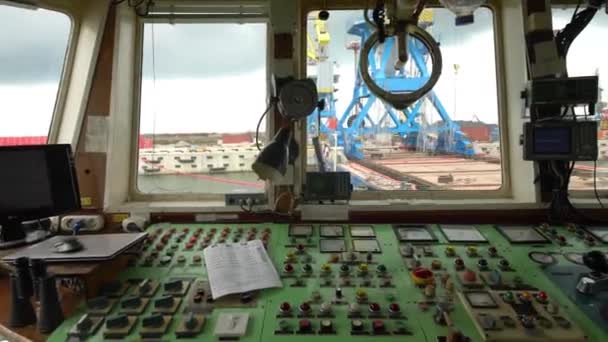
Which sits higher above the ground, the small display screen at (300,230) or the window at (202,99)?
the window at (202,99)

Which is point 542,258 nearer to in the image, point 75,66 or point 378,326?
point 378,326

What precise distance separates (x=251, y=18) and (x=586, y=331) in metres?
2.09

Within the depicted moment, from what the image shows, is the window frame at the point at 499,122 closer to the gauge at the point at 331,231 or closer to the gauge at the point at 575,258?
the gauge at the point at 331,231

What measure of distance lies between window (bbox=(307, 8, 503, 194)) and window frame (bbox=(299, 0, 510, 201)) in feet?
0.09

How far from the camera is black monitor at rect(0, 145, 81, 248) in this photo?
1.65 metres

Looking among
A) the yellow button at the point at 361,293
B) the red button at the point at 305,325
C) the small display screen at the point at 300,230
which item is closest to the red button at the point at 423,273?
the yellow button at the point at 361,293

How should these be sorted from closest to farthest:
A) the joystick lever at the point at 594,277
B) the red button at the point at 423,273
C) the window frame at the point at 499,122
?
the joystick lever at the point at 594,277, the red button at the point at 423,273, the window frame at the point at 499,122

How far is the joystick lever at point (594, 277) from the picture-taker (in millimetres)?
1255

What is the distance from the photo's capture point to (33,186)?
5.55 ft

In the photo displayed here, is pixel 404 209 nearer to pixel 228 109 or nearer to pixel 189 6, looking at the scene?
pixel 228 109

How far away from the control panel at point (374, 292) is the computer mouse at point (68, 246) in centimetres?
20

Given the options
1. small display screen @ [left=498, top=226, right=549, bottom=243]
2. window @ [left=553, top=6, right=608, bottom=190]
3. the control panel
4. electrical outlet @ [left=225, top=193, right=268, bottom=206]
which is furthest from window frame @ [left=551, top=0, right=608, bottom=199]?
electrical outlet @ [left=225, top=193, right=268, bottom=206]

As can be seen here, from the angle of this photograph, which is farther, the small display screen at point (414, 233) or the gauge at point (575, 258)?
the small display screen at point (414, 233)

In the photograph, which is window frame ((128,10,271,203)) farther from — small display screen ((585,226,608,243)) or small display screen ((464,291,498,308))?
small display screen ((585,226,608,243))
